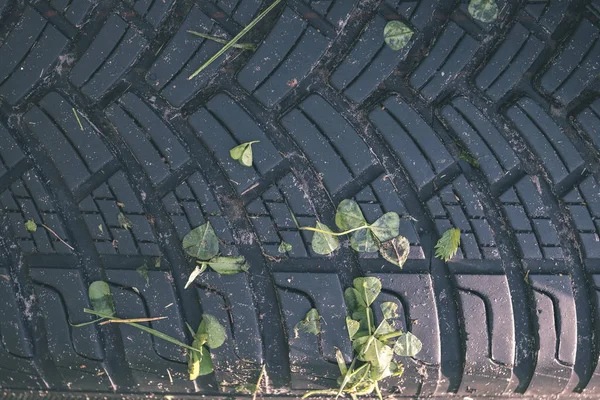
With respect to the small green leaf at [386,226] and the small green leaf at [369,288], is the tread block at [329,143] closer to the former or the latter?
the small green leaf at [386,226]

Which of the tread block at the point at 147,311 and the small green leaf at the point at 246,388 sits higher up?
the tread block at the point at 147,311

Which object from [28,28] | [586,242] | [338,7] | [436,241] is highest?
[28,28]

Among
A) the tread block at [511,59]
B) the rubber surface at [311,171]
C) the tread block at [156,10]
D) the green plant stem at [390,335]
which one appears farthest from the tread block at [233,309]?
the tread block at [511,59]

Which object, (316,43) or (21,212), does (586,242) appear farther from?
(21,212)

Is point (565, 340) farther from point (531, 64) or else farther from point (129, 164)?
point (129, 164)

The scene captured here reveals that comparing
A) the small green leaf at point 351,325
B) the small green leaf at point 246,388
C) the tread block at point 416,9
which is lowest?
the small green leaf at point 246,388

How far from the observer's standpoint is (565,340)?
112 inches

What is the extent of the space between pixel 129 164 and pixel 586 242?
1754 mm

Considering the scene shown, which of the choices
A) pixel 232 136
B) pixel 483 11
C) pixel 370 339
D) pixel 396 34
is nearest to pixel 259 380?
pixel 370 339

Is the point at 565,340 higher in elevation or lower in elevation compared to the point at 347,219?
lower

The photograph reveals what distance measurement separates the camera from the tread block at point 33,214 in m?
2.84

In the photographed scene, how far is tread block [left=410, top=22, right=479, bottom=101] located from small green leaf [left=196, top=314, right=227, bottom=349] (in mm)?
1161

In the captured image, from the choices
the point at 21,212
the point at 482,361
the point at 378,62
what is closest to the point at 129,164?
the point at 21,212

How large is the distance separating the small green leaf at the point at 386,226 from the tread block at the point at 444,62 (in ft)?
1.53
